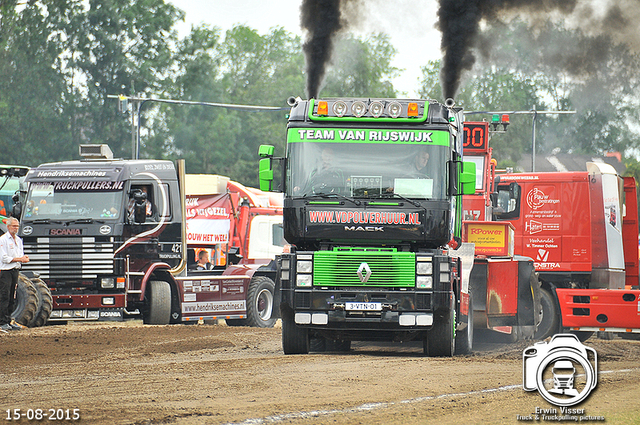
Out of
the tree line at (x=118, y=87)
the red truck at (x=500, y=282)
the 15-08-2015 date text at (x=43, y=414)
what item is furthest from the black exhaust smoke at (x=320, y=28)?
the tree line at (x=118, y=87)

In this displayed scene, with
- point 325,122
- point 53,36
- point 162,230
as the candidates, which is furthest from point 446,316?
point 53,36

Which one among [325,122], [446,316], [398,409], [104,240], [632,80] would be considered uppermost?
[632,80]

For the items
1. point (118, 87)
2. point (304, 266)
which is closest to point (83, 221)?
point (304, 266)

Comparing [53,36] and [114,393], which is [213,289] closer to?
[114,393]

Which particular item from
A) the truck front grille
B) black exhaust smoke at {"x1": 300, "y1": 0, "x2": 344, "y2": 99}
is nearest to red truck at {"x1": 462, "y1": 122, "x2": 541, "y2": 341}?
black exhaust smoke at {"x1": 300, "y1": 0, "x2": 344, "y2": 99}

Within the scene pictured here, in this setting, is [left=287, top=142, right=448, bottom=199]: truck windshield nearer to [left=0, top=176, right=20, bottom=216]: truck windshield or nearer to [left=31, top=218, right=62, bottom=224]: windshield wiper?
[left=31, top=218, right=62, bottom=224]: windshield wiper

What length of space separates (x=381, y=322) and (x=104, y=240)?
693 cm

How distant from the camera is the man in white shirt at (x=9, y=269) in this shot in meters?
16.1

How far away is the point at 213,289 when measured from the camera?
64.4ft

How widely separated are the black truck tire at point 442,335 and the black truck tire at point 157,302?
22.5ft

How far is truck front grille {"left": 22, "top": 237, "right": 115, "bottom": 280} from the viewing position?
17.7 meters

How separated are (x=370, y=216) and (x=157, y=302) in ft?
23.3

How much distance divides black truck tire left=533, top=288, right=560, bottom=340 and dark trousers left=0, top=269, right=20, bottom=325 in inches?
362

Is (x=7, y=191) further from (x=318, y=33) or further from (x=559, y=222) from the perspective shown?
(x=559, y=222)
